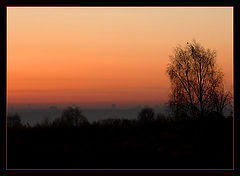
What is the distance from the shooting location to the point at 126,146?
1215 centimetres

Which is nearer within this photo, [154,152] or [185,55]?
[154,152]

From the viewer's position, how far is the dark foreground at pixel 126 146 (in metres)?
10.8

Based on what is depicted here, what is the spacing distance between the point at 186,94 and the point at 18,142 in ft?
71.3

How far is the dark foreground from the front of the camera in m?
10.8
